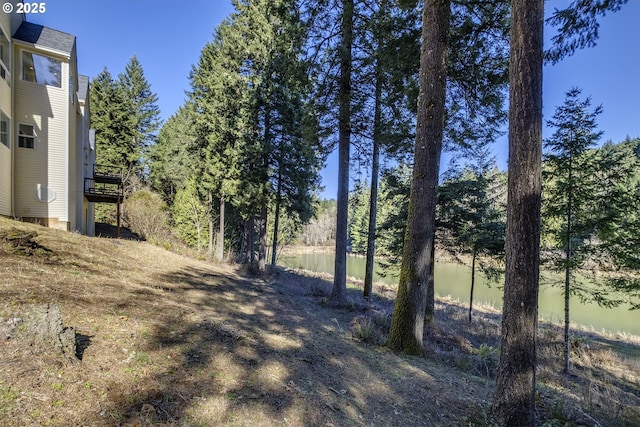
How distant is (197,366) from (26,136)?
11.4 metres

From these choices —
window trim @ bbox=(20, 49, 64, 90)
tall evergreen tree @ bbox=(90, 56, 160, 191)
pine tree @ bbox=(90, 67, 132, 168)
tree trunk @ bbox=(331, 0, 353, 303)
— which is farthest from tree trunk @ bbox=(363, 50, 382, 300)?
pine tree @ bbox=(90, 67, 132, 168)

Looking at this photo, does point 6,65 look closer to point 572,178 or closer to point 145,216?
point 145,216

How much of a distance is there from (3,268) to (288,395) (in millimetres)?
4417

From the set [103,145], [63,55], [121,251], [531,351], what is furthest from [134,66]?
[531,351]

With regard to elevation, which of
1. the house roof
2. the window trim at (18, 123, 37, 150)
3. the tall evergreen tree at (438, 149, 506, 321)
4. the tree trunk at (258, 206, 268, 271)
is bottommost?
the tree trunk at (258, 206, 268, 271)

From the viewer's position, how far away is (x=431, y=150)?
5102mm

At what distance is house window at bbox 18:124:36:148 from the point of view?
9812 millimetres

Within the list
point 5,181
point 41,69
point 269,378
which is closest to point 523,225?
point 269,378

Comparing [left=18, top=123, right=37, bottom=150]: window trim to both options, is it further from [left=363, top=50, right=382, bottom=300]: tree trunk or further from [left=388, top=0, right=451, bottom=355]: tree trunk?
[left=388, top=0, right=451, bottom=355]: tree trunk

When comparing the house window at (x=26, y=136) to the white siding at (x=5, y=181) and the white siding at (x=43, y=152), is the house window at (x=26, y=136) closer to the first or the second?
the white siding at (x=43, y=152)

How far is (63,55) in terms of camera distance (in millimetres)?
10312

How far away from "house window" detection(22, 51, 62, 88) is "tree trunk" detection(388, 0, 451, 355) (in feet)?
39.3

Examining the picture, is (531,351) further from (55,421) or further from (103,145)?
(103,145)

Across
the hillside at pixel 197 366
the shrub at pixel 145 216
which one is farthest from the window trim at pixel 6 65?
the shrub at pixel 145 216
